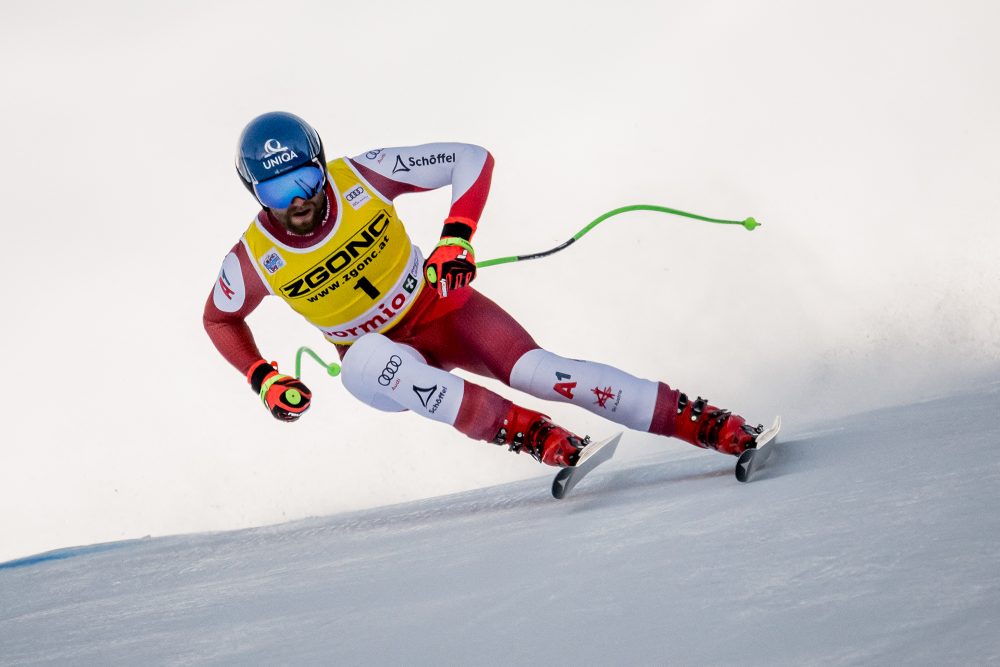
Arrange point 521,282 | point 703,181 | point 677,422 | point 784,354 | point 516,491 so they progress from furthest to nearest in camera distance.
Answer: point 703,181
point 521,282
point 784,354
point 516,491
point 677,422

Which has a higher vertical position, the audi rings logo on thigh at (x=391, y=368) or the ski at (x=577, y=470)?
the audi rings logo on thigh at (x=391, y=368)

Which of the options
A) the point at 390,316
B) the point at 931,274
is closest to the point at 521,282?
the point at 931,274

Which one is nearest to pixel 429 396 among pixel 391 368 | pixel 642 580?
pixel 391 368

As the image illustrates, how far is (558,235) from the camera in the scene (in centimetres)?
673

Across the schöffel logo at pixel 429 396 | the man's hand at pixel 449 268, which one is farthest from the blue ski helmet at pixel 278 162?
the schöffel logo at pixel 429 396

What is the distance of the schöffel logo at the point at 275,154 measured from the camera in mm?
3209

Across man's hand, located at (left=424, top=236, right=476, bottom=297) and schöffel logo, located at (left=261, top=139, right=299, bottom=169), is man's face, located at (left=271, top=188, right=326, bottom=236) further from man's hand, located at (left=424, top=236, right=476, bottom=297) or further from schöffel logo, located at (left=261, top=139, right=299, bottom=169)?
man's hand, located at (left=424, top=236, right=476, bottom=297)

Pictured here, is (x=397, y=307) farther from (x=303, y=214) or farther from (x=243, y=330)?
(x=243, y=330)

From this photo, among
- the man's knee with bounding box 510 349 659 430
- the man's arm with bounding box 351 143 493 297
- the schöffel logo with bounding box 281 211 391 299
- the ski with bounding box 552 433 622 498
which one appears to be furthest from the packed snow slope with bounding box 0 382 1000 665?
the man's arm with bounding box 351 143 493 297

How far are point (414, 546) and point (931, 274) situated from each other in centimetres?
393

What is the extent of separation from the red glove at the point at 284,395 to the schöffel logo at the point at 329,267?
0.31 m

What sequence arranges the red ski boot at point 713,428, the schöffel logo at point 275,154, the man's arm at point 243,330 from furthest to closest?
the man's arm at point 243,330 → the schöffel logo at point 275,154 → the red ski boot at point 713,428

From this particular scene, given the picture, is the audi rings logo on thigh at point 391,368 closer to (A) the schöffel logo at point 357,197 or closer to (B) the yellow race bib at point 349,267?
(B) the yellow race bib at point 349,267

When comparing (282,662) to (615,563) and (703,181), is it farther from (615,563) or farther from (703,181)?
(703,181)
